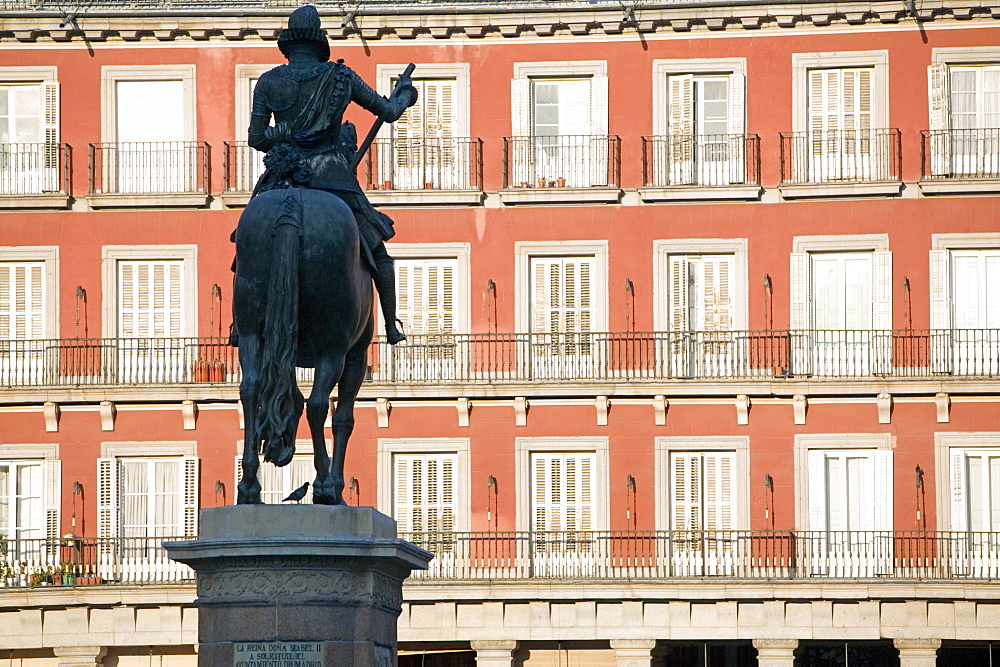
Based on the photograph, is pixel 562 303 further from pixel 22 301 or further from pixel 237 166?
pixel 22 301

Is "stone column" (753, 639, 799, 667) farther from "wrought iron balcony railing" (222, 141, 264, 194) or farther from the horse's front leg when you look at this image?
the horse's front leg

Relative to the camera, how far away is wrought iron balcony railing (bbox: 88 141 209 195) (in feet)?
164

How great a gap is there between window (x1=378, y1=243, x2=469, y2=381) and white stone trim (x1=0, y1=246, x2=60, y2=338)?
287 inches

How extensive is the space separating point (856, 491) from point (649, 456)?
14.6 ft

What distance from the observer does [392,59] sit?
164 feet

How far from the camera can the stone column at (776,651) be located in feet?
157

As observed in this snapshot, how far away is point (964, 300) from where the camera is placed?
48.6 metres

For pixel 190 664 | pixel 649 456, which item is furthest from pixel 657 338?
pixel 190 664

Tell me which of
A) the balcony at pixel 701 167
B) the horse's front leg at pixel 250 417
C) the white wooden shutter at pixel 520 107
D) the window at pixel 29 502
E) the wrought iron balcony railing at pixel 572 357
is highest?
the white wooden shutter at pixel 520 107

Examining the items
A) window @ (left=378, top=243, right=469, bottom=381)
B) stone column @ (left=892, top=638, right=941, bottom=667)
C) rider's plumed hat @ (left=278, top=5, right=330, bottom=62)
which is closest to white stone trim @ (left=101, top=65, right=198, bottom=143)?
window @ (left=378, top=243, right=469, bottom=381)

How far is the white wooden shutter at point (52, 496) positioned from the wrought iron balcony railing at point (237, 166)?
7113 millimetres

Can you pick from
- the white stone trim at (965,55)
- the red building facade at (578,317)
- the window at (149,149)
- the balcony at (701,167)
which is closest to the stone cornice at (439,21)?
the red building facade at (578,317)

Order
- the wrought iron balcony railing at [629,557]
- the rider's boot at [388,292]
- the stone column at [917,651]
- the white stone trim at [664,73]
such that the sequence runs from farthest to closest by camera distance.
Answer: the white stone trim at [664,73]
the wrought iron balcony railing at [629,557]
the stone column at [917,651]
the rider's boot at [388,292]

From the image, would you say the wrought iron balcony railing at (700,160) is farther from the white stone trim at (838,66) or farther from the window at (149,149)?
the window at (149,149)
